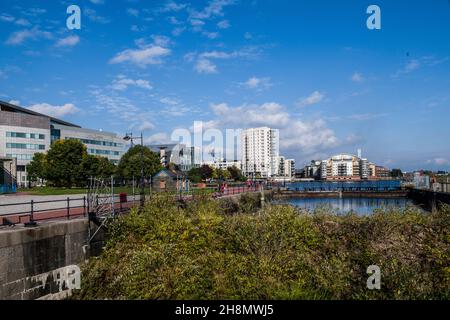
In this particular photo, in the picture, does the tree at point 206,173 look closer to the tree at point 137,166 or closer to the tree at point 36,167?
the tree at point 137,166

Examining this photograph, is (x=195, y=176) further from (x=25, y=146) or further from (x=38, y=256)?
(x=38, y=256)

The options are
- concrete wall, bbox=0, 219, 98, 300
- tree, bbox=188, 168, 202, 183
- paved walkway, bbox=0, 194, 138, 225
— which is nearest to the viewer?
concrete wall, bbox=0, 219, 98, 300

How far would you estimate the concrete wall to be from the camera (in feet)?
34.8

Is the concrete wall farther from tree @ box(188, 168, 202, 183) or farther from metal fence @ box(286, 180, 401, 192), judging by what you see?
tree @ box(188, 168, 202, 183)

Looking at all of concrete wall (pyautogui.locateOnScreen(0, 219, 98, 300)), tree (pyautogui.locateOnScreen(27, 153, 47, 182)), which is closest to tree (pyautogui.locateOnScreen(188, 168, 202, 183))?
tree (pyautogui.locateOnScreen(27, 153, 47, 182))

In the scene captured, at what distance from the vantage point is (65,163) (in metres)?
62.2

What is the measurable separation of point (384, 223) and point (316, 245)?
343 centimetres

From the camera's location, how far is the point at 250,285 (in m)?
11.4

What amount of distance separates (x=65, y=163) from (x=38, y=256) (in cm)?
5527

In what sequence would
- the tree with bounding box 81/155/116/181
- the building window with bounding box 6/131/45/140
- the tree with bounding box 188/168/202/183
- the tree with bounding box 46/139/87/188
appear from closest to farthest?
the tree with bounding box 46/139/87/188, the tree with bounding box 81/155/116/181, the building window with bounding box 6/131/45/140, the tree with bounding box 188/168/202/183

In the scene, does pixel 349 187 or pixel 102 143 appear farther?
pixel 102 143

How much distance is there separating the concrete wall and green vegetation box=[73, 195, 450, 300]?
990 millimetres

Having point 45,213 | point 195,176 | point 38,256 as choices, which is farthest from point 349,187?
point 38,256
